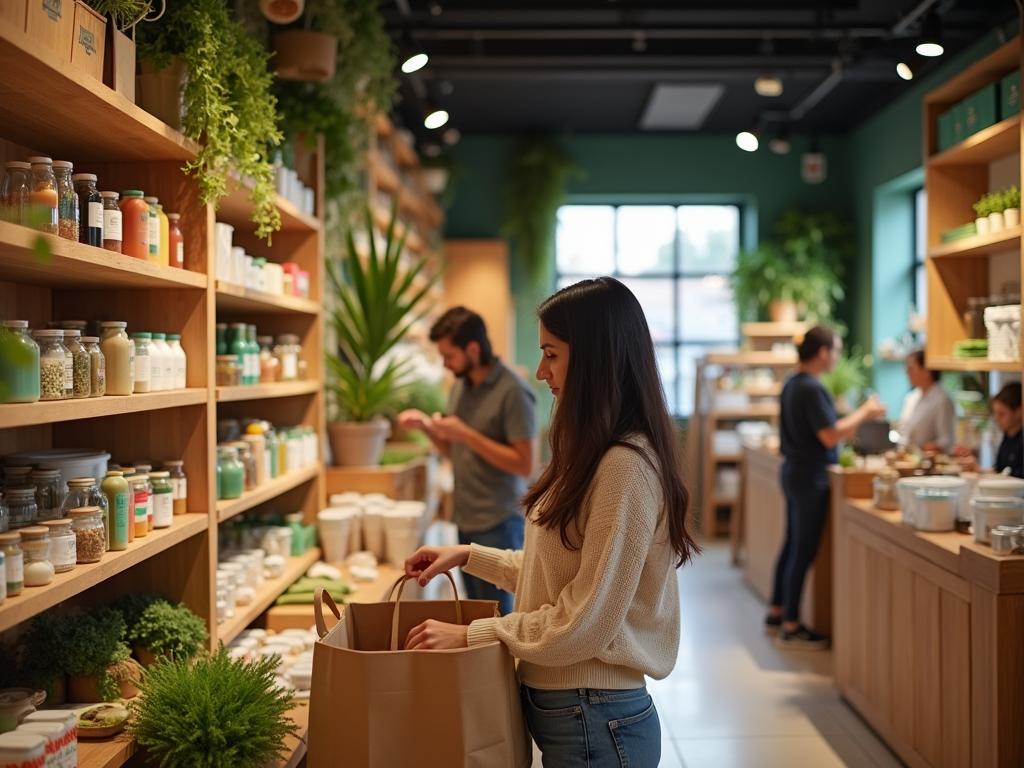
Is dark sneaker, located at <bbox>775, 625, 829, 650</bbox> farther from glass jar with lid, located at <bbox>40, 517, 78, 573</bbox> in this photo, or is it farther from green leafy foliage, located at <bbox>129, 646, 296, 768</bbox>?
glass jar with lid, located at <bbox>40, 517, 78, 573</bbox>

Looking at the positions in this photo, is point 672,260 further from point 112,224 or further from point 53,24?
point 53,24

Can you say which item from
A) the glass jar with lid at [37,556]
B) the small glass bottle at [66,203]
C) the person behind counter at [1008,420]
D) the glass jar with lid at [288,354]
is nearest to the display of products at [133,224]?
the small glass bottle at [66,203]

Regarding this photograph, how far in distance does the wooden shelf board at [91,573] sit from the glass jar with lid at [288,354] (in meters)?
1.07

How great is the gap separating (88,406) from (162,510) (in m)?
0.56

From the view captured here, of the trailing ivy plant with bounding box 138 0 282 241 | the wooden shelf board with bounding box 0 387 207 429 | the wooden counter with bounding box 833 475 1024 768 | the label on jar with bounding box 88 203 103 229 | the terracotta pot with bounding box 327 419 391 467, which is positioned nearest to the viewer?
the wooden shelf board with bounding box 0 387 207 429

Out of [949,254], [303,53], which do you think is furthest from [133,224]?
[949,254]

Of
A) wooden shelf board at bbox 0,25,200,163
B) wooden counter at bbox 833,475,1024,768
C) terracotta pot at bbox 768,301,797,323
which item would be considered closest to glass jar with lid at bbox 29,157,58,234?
wooden shelf board at bbox 0,25,200,163

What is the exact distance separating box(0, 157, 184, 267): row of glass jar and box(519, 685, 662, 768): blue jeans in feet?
4.27

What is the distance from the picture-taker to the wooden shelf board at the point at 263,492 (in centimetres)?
288

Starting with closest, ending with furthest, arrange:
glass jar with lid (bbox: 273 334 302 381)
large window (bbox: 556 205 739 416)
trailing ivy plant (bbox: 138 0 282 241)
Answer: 1. trailing ivy plant (bbox: 138 0 282 241)
2. glass jar with lid (bbox: 273 334 302 381)
3. large window (bbox: 556 205 739 416)

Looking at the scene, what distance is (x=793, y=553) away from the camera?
18.1ft

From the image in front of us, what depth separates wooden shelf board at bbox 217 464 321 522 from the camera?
9.44 ft

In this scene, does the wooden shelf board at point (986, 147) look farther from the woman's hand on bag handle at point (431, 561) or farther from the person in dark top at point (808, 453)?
the woman's hand on bag handle at point (431, 561)

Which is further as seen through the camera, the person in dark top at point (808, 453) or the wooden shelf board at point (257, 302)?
the person in dark top at point (808, 453)
